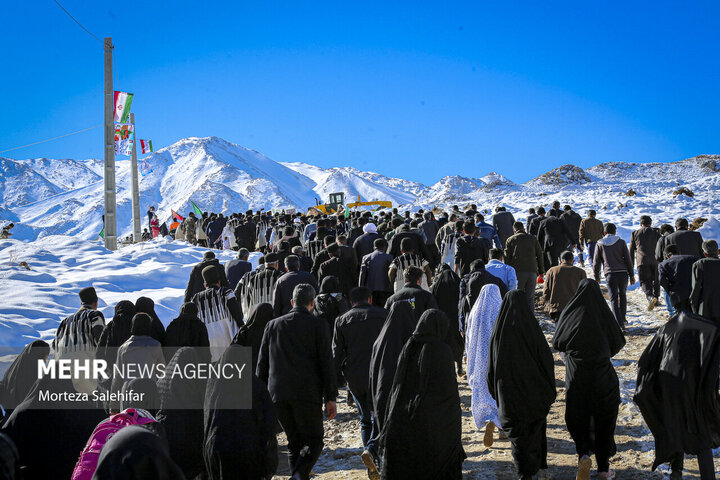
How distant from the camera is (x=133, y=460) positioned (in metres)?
2.42

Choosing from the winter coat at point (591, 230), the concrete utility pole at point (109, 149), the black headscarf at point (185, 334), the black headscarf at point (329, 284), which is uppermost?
the concrete utility pole at point (109, 149)

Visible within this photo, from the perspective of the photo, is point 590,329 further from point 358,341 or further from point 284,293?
point 284,293

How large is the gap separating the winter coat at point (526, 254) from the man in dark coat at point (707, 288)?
111 inches

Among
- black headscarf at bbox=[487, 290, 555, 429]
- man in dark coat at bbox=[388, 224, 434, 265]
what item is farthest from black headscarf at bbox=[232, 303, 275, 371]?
man in dark coat at bbox=[388, 224, 434, 265]

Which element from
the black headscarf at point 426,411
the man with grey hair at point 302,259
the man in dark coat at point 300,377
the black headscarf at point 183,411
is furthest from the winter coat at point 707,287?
the black headscarf at point 183,411

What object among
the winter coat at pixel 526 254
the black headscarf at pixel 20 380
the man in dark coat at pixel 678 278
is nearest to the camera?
the black headscarf at pixel 20 380

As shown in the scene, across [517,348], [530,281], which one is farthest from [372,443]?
[530,281]

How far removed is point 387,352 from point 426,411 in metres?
1.01

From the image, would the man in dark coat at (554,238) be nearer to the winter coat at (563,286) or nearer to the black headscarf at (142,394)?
the winter coat at (563,286)

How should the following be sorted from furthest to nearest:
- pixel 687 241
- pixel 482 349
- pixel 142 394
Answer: pixel 687 241, pixel 482 349, pixel 142 394

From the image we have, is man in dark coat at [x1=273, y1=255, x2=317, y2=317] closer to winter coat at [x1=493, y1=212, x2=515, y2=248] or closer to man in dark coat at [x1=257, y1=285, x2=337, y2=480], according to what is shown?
man in dark coat at [x1=257, y1=285, x2=337, y2=480]

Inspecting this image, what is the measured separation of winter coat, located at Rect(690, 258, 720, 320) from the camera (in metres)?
7.08

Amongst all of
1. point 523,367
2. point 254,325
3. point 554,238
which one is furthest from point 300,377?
point 554,238

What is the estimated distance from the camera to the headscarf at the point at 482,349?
5.81 metres
